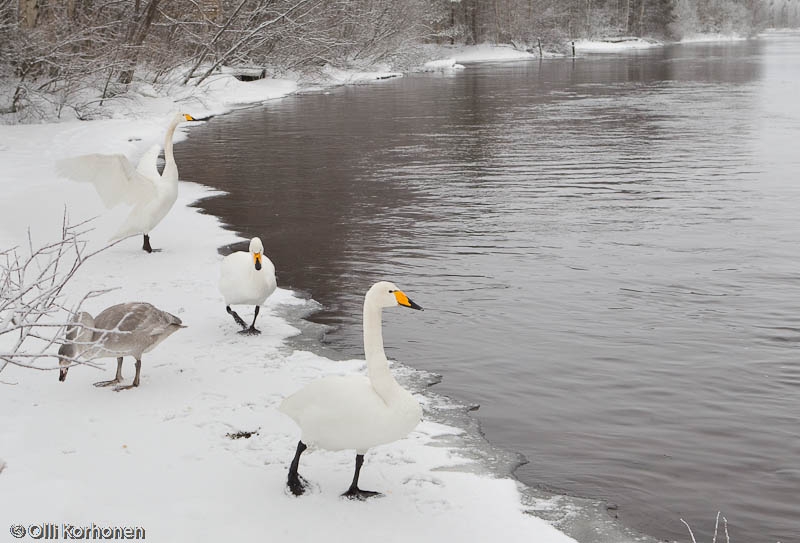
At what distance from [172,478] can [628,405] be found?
3952 mm

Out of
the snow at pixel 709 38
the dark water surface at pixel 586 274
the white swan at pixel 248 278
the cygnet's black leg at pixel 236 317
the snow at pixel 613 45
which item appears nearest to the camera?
the dark water surface at pixel 586 274

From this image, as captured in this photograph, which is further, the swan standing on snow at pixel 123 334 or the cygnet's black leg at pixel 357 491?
the swan standing on snow at pixel 123 334

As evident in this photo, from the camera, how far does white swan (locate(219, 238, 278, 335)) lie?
835 cm

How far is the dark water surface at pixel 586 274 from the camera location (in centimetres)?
662

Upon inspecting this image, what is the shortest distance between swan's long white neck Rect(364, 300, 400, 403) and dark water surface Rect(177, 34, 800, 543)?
160 cm

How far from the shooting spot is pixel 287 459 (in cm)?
588

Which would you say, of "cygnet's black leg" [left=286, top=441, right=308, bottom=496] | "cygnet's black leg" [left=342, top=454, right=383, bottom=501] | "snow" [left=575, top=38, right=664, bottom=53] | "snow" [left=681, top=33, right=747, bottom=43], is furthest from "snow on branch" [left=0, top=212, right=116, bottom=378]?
"snow" [left=681, top=33, right=747, bottom=43]

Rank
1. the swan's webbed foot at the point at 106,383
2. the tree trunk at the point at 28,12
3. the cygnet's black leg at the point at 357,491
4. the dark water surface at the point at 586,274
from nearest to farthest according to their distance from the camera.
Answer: the cygnet's black leg at the point at 357,491, the dark water surface at the point at 586,274, the swan's webbed foot at the point at 106,383, the tree trunk at the point at 28,12

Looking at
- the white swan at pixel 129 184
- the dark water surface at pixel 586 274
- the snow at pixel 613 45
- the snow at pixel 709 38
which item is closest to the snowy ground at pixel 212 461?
the dark water surface at pixel 586 274

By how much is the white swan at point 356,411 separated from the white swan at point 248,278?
10.1ft

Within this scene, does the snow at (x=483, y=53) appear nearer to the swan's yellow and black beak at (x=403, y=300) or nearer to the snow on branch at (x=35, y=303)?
the snow on branch at (x=35, y=303)

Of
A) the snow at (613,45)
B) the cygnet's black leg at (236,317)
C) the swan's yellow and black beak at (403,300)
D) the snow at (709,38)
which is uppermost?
the snow at (709,38)

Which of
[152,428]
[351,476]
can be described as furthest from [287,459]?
[152,428]

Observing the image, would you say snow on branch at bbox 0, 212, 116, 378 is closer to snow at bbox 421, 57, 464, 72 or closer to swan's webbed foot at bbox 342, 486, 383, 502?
swan's webbed foot at bbox 342, 486, 383, 502
